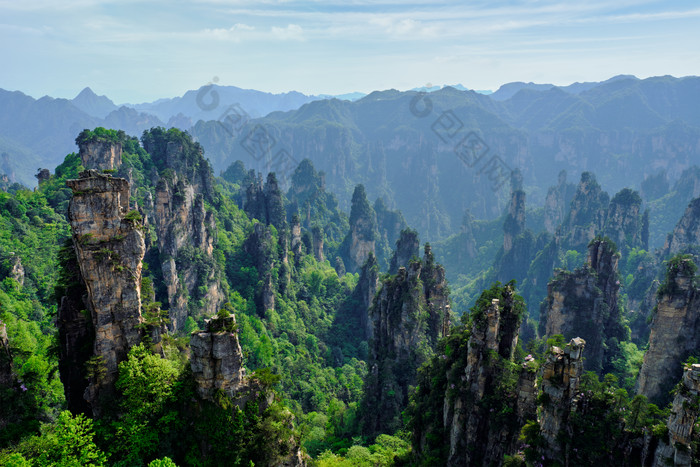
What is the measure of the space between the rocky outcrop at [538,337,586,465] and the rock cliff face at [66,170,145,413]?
66.7ft

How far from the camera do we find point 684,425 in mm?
16828

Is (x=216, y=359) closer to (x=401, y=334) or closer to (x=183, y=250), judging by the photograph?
(x=401, y=334)

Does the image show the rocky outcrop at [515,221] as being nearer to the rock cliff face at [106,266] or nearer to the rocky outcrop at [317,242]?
the rocky outcrop at [317,242]


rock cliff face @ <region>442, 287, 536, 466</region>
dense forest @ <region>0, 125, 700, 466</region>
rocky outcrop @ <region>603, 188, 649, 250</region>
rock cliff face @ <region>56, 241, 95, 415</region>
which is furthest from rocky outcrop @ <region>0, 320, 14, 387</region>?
rocky outcrop @ <region>603, 188, 649, 250</region>

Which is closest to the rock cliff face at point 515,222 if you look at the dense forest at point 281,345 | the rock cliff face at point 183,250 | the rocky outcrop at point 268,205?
the dense forest at point 281,345

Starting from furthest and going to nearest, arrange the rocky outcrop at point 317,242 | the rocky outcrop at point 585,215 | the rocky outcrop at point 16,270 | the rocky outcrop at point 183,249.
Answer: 1. the rocky outcrop at point 585,215
2. the rocky outcrop at point 317,242
3. the rocky outcrop at point 183,249
4. the rocky outcrop at point 16,270

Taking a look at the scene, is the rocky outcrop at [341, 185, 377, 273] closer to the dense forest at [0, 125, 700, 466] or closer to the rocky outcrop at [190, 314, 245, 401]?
the dense forest at [0, 125, 700, 466]

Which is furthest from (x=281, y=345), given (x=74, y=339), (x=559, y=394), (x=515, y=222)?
(x=515, y=222)

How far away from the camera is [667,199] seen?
479ft

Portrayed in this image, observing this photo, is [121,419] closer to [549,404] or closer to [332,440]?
[549,404]

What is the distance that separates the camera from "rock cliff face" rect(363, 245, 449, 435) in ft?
145

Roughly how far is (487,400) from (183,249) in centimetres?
4212

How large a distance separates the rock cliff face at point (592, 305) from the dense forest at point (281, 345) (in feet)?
0.72

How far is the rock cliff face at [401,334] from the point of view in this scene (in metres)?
44.1
